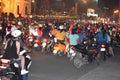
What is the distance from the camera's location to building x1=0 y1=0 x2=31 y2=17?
223 feet

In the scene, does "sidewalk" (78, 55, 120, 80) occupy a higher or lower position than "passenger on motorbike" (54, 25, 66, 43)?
lower

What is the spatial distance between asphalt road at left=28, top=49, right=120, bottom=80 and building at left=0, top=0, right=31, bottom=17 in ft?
143

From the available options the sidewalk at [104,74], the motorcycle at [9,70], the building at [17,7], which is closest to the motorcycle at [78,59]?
the sidewalk at [104,74]

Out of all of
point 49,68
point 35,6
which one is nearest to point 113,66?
point 49,68

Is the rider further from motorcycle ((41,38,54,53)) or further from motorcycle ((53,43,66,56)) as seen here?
motorcycle ((41,38,54,53))

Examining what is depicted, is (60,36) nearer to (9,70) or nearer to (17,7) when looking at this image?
(9,70)

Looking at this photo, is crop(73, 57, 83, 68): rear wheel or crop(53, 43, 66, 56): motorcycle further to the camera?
crop(53, 43, 66, 56): motorcycle

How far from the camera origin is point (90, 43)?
2495 centimetres

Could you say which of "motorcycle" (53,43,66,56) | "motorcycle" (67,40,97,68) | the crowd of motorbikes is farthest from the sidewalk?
"motorcycle" (53,43,66,56)

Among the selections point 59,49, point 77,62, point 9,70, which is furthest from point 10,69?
point 59,49

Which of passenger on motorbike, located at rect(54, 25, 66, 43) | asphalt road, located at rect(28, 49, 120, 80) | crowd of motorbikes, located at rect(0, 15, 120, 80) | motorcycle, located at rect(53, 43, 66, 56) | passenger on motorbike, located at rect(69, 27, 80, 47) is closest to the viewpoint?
crowd of motorbikes, located at rect(0, 15, 120, 80)

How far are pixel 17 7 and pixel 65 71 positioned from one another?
55.5m

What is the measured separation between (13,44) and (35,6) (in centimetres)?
7219

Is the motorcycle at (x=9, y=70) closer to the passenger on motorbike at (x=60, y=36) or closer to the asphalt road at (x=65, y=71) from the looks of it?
the asphalt road at (x=65, y=71)
